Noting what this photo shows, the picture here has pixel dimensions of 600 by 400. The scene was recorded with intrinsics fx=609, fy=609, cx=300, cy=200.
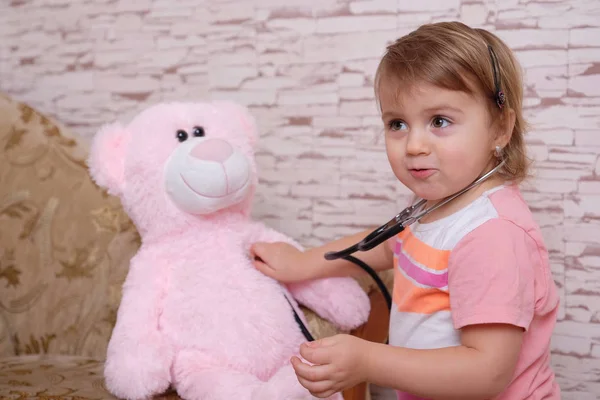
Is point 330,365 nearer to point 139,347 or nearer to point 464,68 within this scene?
point 139,347

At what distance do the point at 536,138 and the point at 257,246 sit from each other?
0.60 m

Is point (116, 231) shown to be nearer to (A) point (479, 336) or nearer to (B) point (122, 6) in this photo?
(B) point (122, 6)

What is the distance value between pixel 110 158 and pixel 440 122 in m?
0.57

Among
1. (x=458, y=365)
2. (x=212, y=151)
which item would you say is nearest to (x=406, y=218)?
(x=458, y=365)

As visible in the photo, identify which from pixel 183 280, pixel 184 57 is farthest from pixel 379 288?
pixel 184 57

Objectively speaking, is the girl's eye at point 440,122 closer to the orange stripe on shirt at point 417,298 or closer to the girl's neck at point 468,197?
the girl's neck at point 468,197

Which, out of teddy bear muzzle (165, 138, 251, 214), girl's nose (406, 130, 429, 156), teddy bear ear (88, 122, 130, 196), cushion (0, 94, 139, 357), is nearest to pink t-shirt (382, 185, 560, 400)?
girl's nose (406, 130, 429, 156)

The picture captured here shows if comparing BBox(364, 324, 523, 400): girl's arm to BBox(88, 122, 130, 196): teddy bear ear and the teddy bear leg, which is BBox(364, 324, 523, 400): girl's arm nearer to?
the teddy bear leg

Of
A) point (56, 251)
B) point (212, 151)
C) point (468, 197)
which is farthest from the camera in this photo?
point (56, 251)

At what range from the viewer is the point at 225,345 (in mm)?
960

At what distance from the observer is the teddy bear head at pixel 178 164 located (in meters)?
1.00

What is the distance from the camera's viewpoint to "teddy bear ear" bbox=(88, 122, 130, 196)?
1.06 metres

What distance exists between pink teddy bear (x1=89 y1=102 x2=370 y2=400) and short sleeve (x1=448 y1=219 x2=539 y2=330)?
10.7 inches

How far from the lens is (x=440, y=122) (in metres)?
0.84
